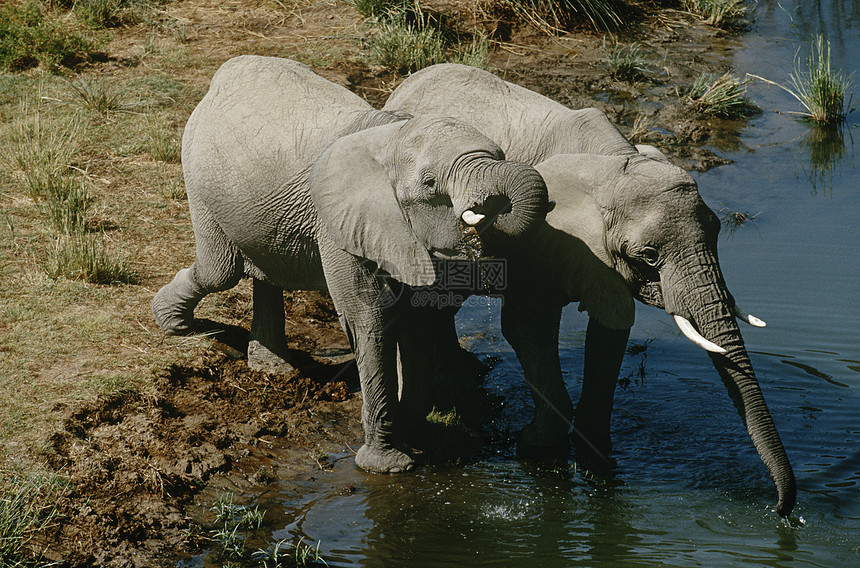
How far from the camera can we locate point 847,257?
28.0 feet

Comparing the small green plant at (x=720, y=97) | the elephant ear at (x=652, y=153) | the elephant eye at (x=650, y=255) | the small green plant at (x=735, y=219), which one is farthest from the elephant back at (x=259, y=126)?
the small green plant at (x=720, y=97)

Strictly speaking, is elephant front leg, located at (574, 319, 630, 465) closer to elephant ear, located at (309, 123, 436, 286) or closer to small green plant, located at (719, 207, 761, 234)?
elephant ear, located at (309, 123, 436, 286)

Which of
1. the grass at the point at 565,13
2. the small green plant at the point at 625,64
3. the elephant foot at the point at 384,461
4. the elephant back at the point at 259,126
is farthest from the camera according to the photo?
the grass at the point at 565,13

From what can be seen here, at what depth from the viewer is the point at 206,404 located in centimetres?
635

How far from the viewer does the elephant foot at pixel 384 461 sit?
5785 mm

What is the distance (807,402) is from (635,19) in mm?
8639

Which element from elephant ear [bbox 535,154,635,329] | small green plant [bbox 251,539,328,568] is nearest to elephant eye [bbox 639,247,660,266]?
elephant ear [bbox 535,154,635,329]

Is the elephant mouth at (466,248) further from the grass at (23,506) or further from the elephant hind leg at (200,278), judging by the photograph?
the grass at (23,506)

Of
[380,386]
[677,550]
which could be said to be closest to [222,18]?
[380,386]

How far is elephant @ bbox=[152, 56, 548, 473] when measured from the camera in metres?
4.73

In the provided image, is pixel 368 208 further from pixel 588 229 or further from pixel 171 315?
pixel 171 315

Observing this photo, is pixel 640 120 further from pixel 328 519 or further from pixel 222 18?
pixel 328 519

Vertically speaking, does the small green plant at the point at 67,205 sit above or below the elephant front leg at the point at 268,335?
above

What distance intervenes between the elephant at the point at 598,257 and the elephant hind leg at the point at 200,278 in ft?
4.69
